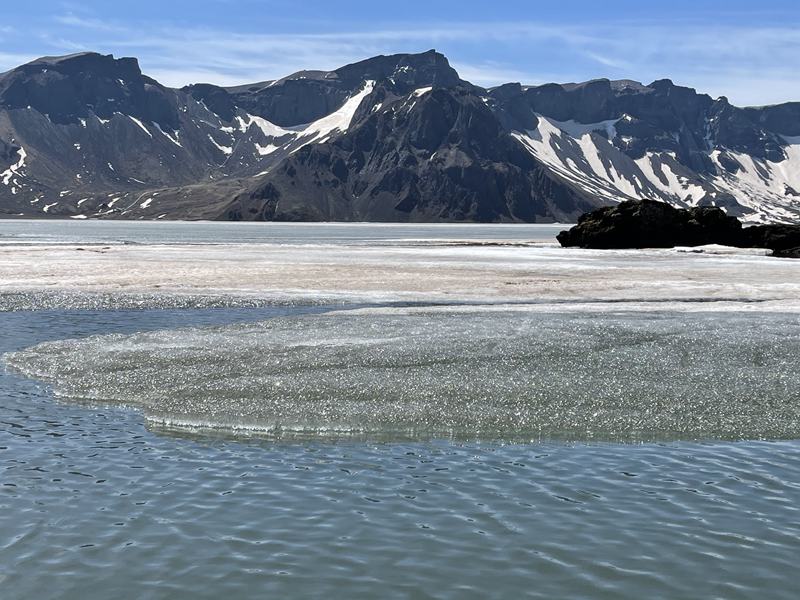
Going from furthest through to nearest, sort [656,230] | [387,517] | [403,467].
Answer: [656,230]
[403,467]
[387,517]

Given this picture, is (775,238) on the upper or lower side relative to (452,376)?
upper

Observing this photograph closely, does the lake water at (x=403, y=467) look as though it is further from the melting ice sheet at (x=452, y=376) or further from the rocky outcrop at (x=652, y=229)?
the rocky outcrop at (x=652, y=229)

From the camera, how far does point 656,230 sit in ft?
388

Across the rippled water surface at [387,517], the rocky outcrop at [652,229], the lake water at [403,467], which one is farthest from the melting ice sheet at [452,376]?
the rocky outcrop at [652,229]

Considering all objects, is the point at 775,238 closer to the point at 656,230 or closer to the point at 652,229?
the point at 656,230

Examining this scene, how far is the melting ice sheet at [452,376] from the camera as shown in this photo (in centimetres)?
1941

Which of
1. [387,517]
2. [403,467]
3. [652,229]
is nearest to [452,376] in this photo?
[403,467]

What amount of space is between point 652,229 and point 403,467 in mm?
108069

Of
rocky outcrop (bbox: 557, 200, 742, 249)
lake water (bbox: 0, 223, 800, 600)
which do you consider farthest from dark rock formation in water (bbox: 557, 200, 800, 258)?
lake water (bbox: 0, 223, 800, 600)

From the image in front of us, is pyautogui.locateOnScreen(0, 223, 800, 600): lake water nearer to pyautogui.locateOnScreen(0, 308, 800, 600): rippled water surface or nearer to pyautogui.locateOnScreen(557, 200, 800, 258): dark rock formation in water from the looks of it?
pyautogui.locateOnScreen(0, 308, 800, 600): rippled water surface

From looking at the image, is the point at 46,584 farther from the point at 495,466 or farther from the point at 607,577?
the point at 495,466

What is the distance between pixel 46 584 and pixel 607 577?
6.77 metres

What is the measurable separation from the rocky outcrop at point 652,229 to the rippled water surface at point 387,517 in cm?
10086

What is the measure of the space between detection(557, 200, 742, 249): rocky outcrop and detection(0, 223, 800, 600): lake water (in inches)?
3462
